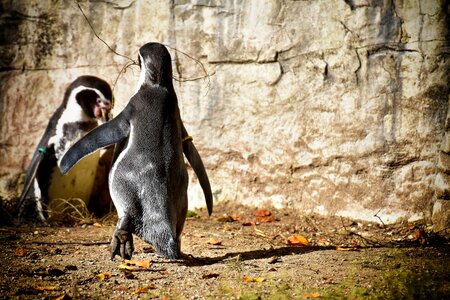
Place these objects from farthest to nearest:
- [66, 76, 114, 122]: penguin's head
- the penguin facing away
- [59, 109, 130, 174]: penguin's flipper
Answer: [66, 76, 114, 122]: penguin's head < [59, 109, 130, 174]: penguin's flipper < the penguin facing away

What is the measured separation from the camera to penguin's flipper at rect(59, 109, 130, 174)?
11.9ft

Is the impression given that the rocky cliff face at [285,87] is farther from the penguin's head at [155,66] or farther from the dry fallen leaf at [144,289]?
the dry fallen leaf at [144,289]

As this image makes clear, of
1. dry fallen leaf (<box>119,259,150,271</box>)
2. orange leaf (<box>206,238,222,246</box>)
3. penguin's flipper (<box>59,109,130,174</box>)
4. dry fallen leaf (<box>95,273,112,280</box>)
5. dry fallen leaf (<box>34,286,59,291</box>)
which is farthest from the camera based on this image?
orange leaf (<box>206,238,222,246</box>)

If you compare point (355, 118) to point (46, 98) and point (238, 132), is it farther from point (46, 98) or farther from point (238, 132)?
point (46, 98)

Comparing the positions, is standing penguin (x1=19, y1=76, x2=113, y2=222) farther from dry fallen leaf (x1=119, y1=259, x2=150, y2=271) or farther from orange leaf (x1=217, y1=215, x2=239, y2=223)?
dry fallen leaf (x1=119, y1=259, x2=150, y2=271)

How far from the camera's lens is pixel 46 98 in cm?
558

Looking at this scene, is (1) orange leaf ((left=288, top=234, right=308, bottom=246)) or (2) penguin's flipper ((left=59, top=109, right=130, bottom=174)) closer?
(2) penguin's flipper ((left=59, top=109, right=130, bottom=174))

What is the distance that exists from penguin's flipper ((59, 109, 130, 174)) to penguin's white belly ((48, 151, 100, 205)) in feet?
4.77

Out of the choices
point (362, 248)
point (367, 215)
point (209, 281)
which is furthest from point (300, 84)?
point (209, 281)

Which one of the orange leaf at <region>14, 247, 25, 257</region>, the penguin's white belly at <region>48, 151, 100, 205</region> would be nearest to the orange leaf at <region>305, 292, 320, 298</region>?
the orange leaf at <region>14, 247, 25, 257</region>

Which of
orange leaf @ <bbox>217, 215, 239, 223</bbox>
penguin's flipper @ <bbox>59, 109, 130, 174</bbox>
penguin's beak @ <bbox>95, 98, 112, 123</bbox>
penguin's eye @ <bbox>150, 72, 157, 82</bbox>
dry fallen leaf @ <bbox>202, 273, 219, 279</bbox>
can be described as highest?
penguin's eye @ <bbox>150, 72, 157, 82</bbox>

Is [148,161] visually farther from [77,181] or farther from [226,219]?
[77,181]

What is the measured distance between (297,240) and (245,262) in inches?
30.3

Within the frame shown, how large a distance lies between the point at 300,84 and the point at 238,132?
0.63 metres
